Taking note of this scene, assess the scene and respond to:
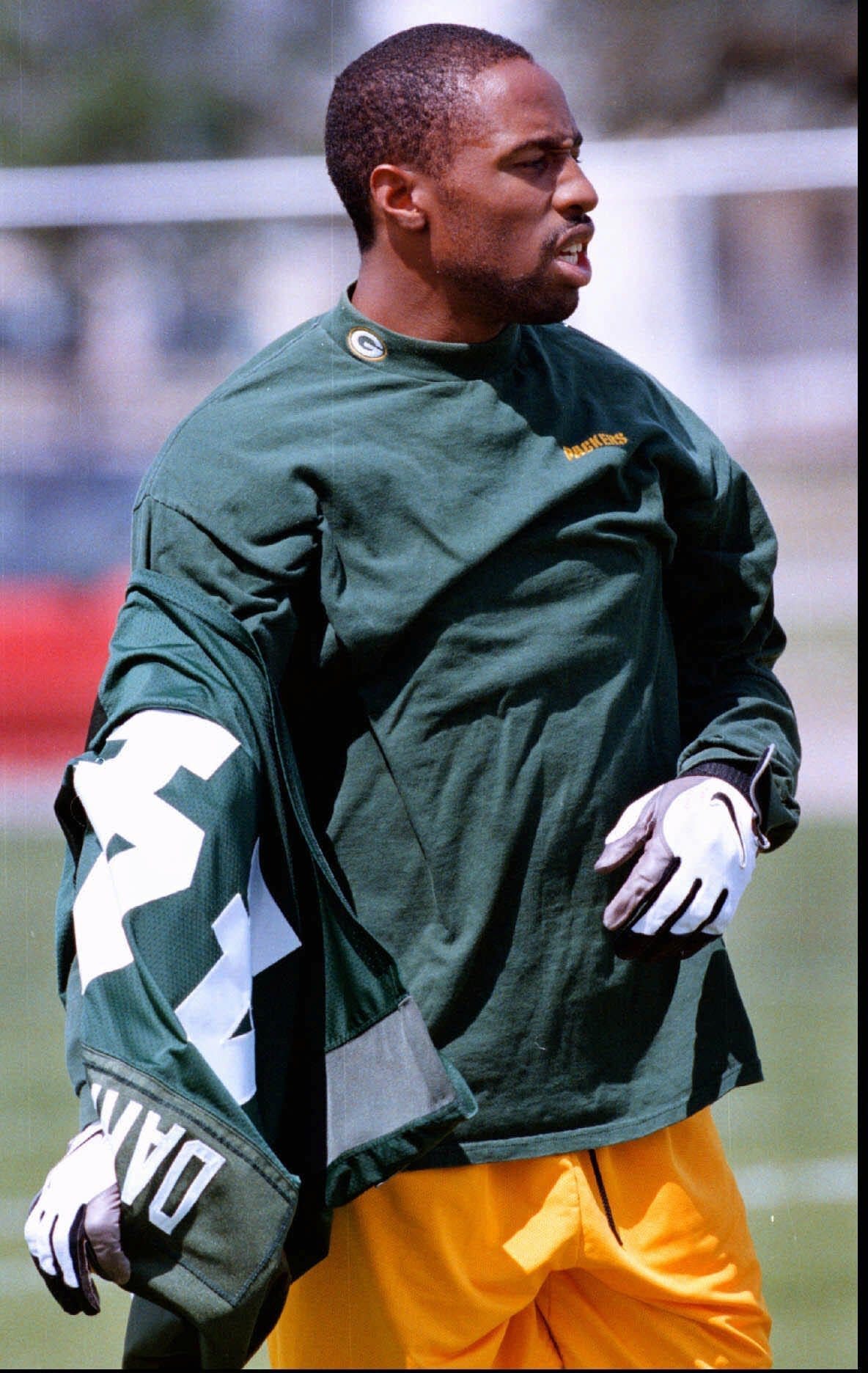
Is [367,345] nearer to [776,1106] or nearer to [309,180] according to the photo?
[776,1106]

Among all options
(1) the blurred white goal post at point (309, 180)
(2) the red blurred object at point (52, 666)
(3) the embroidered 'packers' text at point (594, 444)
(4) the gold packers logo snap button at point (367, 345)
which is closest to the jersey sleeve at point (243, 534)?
(4) the gold packers logo snap button at point (367, 345)

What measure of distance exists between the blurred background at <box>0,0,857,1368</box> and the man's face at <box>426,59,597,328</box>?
Result: 197cm

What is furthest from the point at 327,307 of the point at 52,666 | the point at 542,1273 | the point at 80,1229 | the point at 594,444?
the point at 80,1229

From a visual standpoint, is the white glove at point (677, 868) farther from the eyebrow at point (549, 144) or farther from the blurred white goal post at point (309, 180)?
the blurred white goal post at point (309, 180)

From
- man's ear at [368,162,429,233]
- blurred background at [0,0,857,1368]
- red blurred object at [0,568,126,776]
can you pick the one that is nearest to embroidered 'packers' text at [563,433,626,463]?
man's ear at [368,162,429,233]

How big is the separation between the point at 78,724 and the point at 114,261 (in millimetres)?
6789

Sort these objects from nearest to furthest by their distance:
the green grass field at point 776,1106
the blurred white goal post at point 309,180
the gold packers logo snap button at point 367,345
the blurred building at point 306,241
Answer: the gold packers logo snap button at point 367,345
the green grass field at point 776,1106
the blurred white goal post at point 309,180
the blurred building at point 306,241

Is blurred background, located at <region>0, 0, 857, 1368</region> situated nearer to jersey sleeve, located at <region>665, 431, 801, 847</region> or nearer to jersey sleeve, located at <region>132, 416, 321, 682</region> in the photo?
jersey sleeve, located at <region>665, 431, 801, 847</region>

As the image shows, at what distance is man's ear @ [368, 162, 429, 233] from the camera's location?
1.88m

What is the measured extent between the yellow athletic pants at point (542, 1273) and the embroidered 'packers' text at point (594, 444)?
72cm

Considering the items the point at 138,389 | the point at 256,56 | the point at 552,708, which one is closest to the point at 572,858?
the point at 552,708

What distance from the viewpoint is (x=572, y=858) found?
188 cm

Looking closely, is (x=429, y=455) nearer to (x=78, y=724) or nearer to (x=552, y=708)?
(x=552, y=708)

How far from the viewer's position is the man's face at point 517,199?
1821mm
